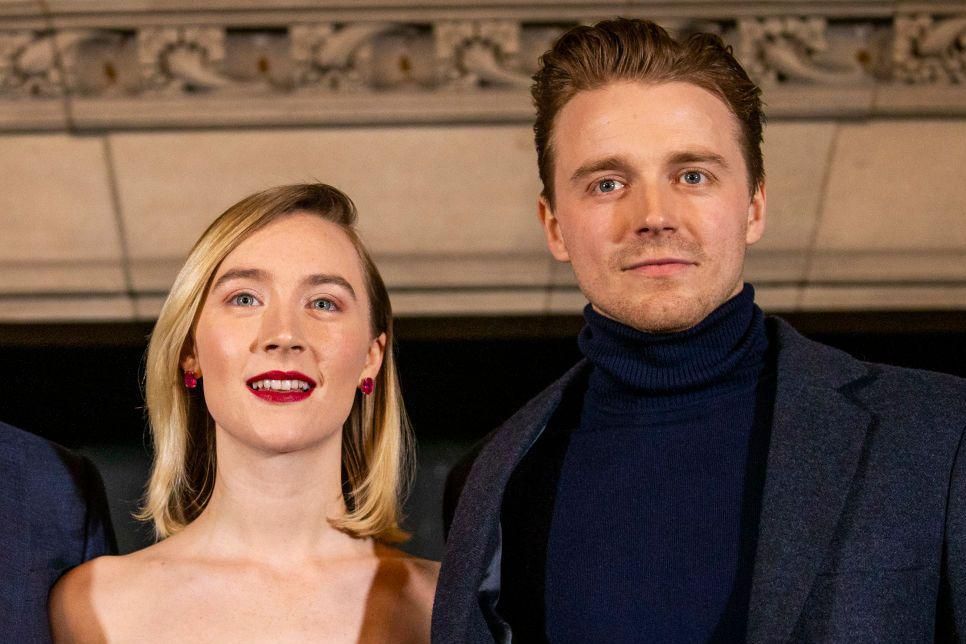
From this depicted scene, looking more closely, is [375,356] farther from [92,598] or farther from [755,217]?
[755,217]

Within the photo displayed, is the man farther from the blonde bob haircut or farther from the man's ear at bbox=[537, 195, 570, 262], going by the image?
the blonde bob haircut

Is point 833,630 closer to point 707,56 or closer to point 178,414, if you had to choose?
point 707,56

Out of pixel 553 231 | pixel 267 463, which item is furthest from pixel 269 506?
pixel 553 231

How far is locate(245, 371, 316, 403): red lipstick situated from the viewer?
8.78ft

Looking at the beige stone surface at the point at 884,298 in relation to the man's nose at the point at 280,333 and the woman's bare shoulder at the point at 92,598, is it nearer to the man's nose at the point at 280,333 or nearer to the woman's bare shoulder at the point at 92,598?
the man's nose at the point at 280,333

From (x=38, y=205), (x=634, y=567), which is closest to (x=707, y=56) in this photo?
(x=634, y=567)

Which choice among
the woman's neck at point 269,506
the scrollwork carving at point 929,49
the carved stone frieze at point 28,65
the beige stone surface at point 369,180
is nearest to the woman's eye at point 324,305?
the woman's neck at point 269,506

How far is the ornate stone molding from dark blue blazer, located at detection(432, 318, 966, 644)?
6.36 feet

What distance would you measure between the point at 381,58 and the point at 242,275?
1.55 meters

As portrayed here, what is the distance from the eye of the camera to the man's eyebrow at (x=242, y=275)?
9.12 feet

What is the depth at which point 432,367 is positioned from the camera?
421 centimetres

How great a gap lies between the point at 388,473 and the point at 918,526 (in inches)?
51.5

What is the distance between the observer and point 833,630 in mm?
2039

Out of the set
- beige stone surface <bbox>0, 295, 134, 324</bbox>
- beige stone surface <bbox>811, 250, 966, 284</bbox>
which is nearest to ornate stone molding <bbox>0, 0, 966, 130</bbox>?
beige stone surface <bbox>811, 250, 966, 284</bbox>
